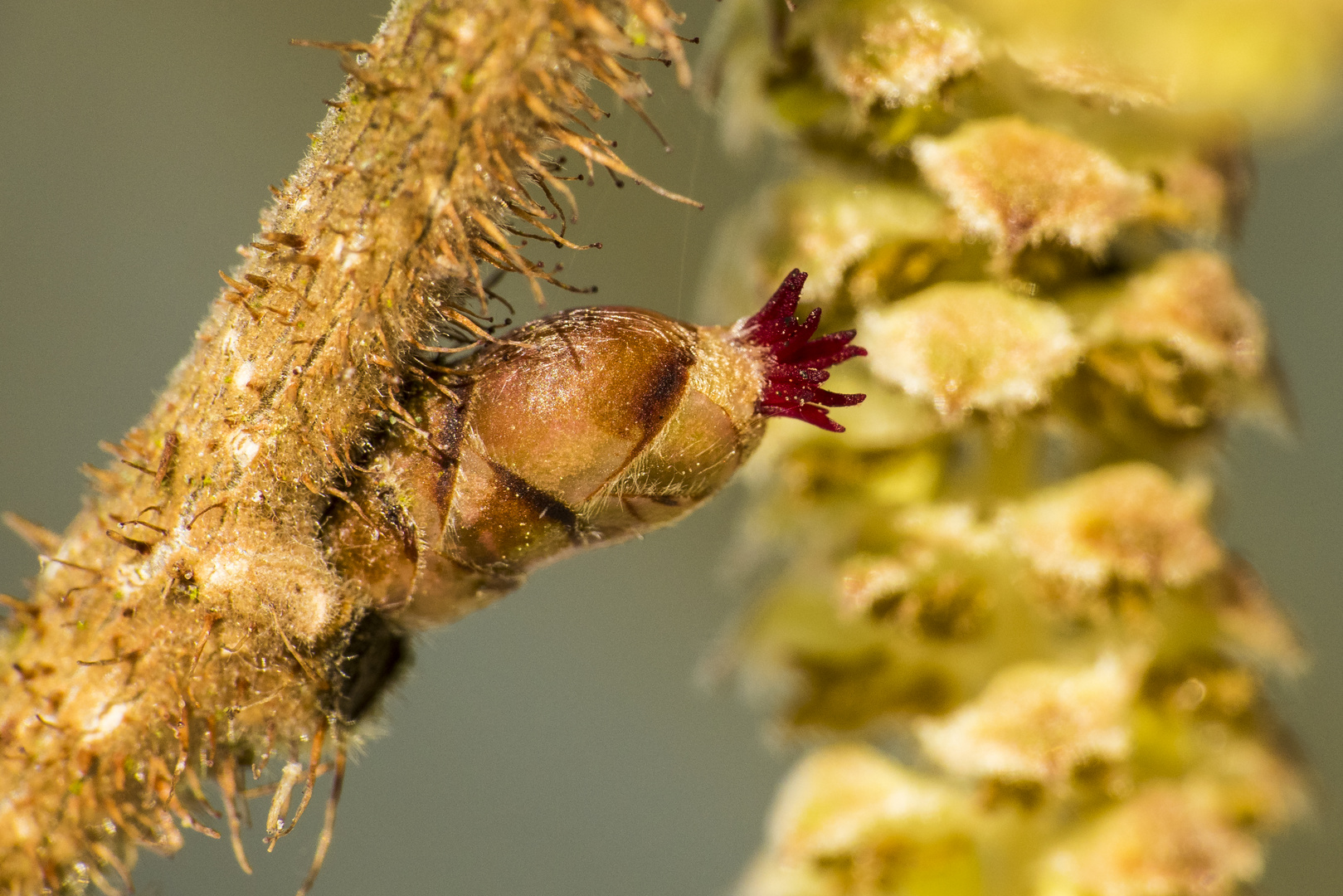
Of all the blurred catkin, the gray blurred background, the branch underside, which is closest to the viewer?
the branch underside

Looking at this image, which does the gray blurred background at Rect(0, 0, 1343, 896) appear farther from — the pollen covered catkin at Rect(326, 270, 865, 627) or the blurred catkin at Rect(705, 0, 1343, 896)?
the pollen covered catkin at Rect(326, 270, 865, 627)

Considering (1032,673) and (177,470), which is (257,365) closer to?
(177,470)

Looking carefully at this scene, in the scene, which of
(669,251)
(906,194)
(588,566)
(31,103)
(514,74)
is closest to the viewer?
(514,74)

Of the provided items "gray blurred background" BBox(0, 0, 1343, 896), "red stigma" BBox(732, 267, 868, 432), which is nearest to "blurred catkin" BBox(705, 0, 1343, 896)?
"red stigma" BBox(732, 267, 868, 432)

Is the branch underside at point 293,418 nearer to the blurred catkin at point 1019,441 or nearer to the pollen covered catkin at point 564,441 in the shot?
the pollen covered catkin at point 564,441

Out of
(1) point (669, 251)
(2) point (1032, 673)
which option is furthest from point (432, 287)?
(1) point (669, 251)

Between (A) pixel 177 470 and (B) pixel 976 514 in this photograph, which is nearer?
(A) pixel 177 470
